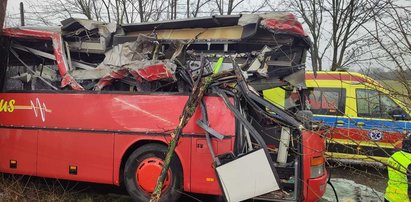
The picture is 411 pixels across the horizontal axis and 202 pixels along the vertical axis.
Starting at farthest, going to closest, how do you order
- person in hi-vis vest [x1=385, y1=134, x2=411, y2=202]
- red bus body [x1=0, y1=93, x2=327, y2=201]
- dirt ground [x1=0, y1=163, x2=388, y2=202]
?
dirt ground [x1=0, y1=163, x2=388, y2=202]
red bus body [x1=0, y1=93, x2=327, y2=201]
person in hi-vis vest [x1=385, y1=134, x2=411, y2=202]

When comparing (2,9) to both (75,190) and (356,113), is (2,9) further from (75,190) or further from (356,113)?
(356,113)

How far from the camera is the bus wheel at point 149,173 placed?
6.24 metres

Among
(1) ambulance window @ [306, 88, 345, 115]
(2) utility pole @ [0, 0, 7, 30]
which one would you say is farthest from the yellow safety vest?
(2) utility pole @ [0, 0, 7, 30]

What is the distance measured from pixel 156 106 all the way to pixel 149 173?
0.94m

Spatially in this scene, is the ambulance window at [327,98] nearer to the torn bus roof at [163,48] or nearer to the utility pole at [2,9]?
the torn bus roof at [163,48]

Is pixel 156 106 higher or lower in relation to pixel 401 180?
higher

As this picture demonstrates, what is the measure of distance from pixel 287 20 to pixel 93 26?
10.1 ft

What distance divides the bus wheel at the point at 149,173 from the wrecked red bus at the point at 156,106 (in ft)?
0.05

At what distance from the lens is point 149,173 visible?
249 inches

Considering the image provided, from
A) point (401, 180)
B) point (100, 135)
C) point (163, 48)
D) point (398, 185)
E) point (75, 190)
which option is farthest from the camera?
point (75, 190)

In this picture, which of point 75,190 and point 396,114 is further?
point 75,190

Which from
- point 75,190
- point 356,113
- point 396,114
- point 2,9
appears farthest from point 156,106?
point 396,114

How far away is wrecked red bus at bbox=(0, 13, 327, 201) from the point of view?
228 inches

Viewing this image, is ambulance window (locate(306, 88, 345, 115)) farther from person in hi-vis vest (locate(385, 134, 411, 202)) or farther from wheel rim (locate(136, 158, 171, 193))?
person in hi-vis vest (locate(385, 134, 411, 202))
